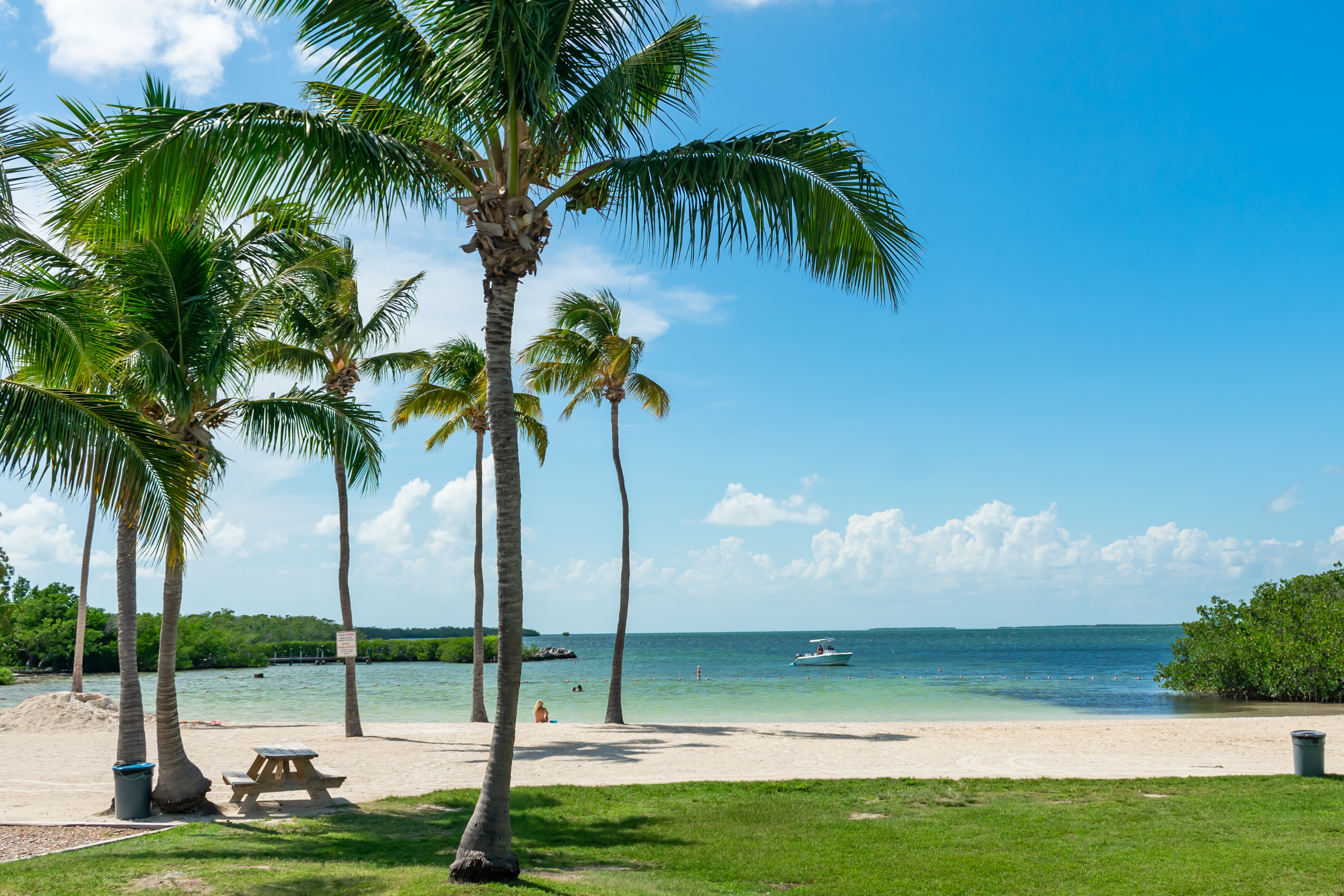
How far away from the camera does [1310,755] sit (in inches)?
480

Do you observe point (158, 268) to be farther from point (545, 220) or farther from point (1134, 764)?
point (1134, 764)

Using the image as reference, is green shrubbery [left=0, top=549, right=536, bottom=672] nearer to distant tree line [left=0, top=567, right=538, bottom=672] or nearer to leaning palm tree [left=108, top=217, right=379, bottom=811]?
distant tree line [left=0, top=567, right=538, bottom=672]

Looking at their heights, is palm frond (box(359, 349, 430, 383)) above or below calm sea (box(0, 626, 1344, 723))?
above

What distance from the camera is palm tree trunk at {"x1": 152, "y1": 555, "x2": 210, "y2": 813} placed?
10.5m

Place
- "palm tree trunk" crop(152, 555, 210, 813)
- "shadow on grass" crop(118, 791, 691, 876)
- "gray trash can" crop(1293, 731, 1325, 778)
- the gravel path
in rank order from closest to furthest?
1. "shadow on grass" crop(118, 791, 691, 876)
2. the gravel path
3. "palm tree trunk" crop(152, 555, 210, 813)
4. "gray trash can" crop(1293, 731, 1325, 778)

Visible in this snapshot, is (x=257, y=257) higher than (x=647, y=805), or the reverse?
(x=257, y=257)

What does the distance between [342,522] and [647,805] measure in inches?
455

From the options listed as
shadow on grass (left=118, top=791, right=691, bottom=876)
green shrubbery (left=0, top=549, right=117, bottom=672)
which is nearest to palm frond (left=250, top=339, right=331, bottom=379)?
shadow on grass (left=118, top=791, right=691, bottom=876)

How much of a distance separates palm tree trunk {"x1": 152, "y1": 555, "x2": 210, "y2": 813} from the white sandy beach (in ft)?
2.66

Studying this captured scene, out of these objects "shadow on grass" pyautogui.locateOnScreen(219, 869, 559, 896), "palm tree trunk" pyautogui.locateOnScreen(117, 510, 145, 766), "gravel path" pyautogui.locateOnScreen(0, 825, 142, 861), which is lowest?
"gravel path" pyautogui.locateOnScreen(0, 825, 142, 861)

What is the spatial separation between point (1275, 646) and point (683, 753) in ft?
79.0

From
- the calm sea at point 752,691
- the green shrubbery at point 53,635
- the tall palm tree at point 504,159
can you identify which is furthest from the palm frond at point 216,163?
the green shrubbery at point 53,635

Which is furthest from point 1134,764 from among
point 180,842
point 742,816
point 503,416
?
point 180,842

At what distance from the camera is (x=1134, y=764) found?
14.5 metres
